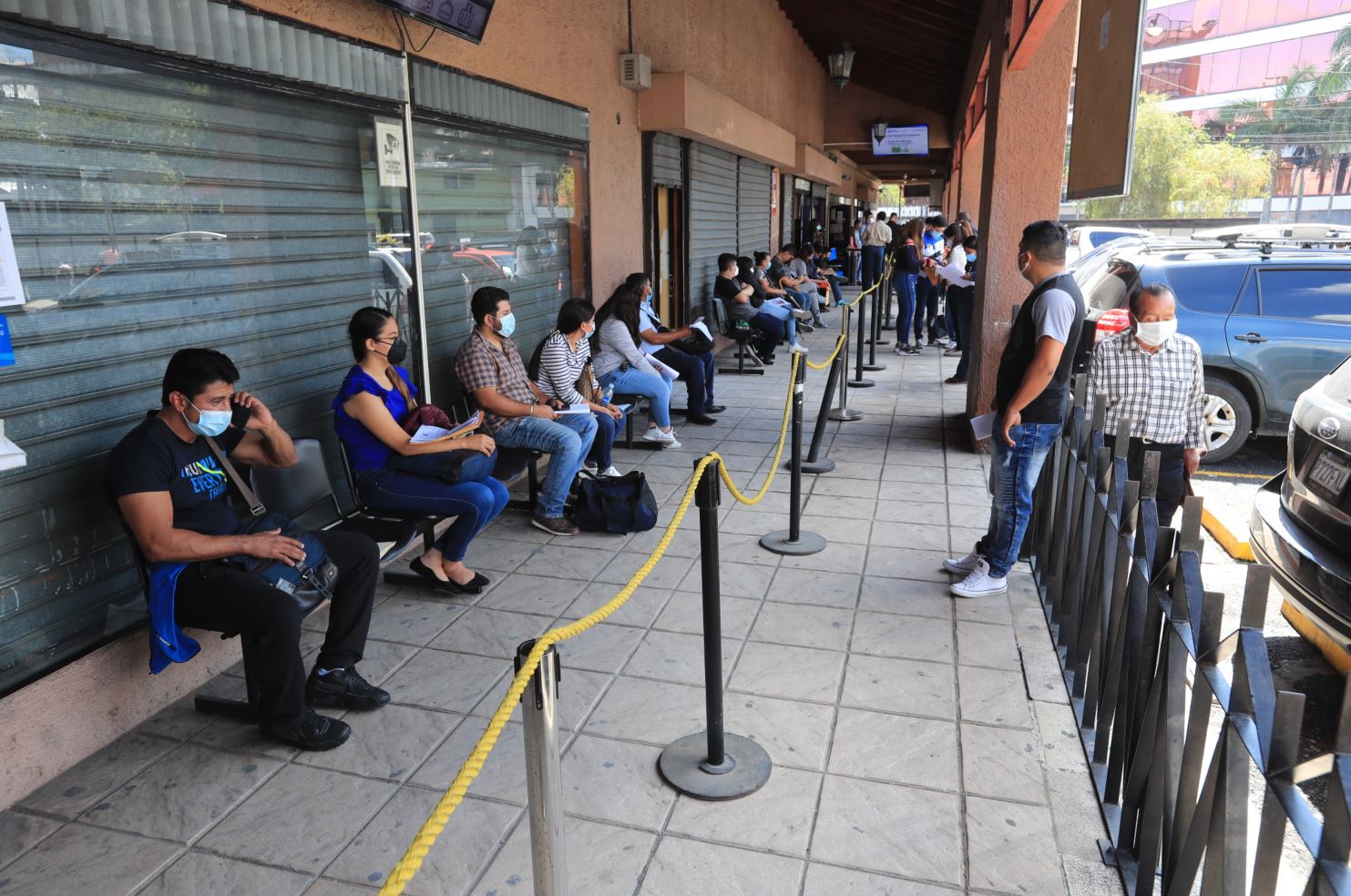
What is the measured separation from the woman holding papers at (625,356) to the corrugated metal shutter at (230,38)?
8.80 ft

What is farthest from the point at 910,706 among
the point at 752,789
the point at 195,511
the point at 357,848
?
the point at 195,511

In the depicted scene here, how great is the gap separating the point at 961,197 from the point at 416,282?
54.0 feet

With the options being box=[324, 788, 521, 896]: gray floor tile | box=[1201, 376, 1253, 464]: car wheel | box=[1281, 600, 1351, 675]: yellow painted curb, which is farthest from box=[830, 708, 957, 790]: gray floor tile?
box=[1201, 376, 1253, 464]: car wheel

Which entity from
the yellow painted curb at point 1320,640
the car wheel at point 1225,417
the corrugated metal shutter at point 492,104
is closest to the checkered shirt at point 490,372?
the corrugated metal shutter at point 492,104

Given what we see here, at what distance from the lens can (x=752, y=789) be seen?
299 cm

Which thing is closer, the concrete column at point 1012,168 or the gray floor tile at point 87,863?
the gray floor tile at point 87,863

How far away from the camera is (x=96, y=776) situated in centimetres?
313

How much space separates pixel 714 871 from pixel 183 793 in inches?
72.9

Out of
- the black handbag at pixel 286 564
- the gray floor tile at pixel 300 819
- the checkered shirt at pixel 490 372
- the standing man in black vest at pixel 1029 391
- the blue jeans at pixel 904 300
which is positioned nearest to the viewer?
the gray floor tile at pixel 300 819

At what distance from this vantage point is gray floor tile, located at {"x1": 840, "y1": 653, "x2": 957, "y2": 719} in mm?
3520

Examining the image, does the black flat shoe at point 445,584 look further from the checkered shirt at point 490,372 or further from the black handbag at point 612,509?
the checkered shirt at point 490,372

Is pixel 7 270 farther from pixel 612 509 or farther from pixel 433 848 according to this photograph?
pixel 612 509

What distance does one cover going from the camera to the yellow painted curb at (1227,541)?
5.32 m

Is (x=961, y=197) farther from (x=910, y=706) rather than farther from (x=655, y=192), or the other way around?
(x=910, y=706)
